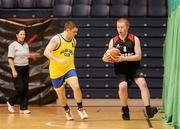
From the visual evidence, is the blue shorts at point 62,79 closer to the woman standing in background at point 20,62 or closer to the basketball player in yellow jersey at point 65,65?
the basketball player in yellow jersey at point 65,65

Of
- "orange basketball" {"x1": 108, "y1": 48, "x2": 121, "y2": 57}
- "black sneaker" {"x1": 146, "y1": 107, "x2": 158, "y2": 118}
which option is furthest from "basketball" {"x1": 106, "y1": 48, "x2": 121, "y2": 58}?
"black sneaker" {"x1": 146, "y1": 107, "x2": 158, "y2": 118}

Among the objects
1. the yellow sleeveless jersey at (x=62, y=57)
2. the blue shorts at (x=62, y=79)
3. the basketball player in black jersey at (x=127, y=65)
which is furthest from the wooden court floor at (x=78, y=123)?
the yellow sleeveless jersey at (x=62, y=57)

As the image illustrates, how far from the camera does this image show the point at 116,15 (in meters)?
13.2

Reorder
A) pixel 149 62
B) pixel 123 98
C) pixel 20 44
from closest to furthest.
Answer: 1. pixel 123 98
2. pixel 20 44
3. pixel 149 62

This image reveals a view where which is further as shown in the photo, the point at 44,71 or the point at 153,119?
the point at 44,71

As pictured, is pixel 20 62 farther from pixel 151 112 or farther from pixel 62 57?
pixel 151 112

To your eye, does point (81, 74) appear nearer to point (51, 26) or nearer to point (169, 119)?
point (51, 26)

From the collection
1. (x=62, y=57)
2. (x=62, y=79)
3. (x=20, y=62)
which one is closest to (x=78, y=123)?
(x=62, y=79)

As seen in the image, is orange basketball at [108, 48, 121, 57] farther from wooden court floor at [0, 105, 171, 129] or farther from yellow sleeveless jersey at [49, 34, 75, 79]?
wooden court floor at [0, 105, 171, 129]

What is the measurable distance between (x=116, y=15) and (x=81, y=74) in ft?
6.25

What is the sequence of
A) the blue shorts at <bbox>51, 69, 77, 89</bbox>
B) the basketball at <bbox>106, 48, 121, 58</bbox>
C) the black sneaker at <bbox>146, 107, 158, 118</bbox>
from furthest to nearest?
the blue shorts at <bbox>51, 69, 77, 89</bbox> < the black sneaker at <bbox>146, 107, 158, 118</bbox> < the basketball at <bbox>106, 48, 121, 58</bbox>

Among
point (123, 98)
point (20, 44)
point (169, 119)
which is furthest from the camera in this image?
point (20, 44)

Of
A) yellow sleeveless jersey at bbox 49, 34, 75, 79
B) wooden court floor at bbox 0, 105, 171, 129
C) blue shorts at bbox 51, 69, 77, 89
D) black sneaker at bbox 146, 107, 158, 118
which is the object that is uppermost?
yellow sleeveless jersey at bbox 49, 34, 75, 79

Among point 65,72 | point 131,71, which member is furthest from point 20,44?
point 131,71
